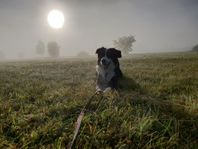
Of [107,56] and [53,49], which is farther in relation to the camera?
[53,49]

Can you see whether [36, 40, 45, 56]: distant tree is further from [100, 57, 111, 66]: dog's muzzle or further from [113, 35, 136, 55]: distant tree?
[100, 57, 111, 66]: dog's muzzle

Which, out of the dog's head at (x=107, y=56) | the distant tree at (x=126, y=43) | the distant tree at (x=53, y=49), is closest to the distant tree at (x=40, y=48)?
the distant tree at (x=53, y=49)

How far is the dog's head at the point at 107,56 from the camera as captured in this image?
30.6 ft

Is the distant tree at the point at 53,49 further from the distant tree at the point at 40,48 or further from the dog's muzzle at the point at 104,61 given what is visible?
the dog's muzzle at the point at 104,61

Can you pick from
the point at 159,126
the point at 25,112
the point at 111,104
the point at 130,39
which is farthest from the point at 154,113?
the point at 130,39

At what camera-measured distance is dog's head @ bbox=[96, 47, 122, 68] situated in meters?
9.33

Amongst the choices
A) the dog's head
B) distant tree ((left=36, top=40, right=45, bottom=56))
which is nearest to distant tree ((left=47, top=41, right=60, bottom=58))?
distant tree ((left=36, top=40, right=45, bottom=56))

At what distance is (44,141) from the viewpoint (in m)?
3.85

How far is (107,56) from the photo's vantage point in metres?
9.55

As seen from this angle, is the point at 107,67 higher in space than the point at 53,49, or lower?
lower

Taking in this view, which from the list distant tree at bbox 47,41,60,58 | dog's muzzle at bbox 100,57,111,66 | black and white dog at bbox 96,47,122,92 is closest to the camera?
black and white dog at bbox 96,47,122,92

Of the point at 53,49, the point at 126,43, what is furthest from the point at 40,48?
the point at 126,43

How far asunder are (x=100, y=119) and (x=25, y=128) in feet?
4.90

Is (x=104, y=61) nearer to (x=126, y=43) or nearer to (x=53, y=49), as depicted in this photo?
(x=126, y=43)
